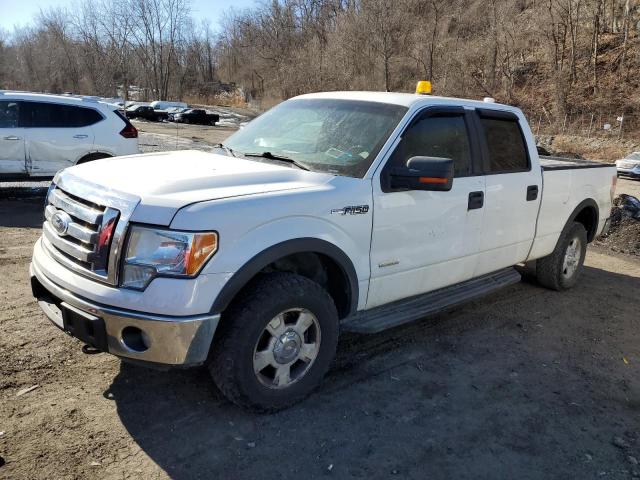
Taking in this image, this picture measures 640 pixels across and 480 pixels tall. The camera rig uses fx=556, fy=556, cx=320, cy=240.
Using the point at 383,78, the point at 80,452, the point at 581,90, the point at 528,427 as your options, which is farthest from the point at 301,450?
the point at 383,78

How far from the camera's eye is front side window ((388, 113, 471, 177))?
380 cm

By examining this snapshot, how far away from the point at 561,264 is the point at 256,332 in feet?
13.1

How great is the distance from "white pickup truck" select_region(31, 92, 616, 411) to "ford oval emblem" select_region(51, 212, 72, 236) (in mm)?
12

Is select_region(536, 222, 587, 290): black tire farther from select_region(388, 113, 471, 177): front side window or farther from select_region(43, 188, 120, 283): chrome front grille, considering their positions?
select_region(43, 188, 120, 283): chrome front grille

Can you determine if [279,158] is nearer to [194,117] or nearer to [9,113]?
[9,113]

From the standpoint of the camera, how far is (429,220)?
12.8 feet

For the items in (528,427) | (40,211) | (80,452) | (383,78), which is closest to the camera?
(80,452)

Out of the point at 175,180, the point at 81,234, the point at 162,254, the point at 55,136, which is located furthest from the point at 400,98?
the point at 55,136

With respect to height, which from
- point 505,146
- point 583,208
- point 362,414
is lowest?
point 362,414

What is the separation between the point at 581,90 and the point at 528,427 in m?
36.9

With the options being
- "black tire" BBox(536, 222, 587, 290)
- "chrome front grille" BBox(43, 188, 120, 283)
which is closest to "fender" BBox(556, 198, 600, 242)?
"black tire" BBox(536, 222, 587, 290)

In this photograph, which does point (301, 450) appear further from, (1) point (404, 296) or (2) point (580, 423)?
(2) point (580, 423)

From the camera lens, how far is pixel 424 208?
3830 mm

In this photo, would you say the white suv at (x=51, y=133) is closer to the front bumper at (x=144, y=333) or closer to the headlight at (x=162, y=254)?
the front bumper at (x=144, y=333)
